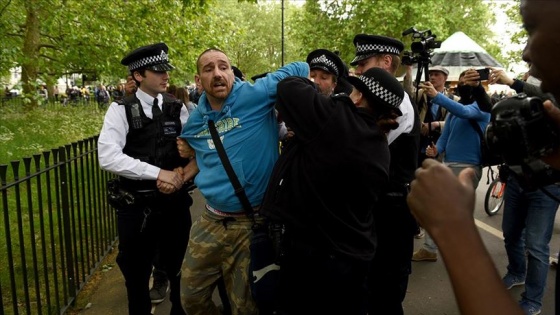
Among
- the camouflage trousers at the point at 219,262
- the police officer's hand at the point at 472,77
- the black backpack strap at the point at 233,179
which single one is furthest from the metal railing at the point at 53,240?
the police officer's hand at the point at 472,77

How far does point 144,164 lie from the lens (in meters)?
3.19

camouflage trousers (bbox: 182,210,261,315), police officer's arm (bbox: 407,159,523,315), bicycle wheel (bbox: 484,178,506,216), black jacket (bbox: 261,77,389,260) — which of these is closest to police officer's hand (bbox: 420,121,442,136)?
bicycle wheel (bbox: 484,178,506,216)

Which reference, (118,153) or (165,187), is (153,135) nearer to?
(118,153)

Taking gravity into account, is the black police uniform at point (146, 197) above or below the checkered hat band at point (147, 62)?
below

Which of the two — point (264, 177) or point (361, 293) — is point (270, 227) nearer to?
point (264, 177)

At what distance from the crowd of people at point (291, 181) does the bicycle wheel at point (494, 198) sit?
2.58 metres

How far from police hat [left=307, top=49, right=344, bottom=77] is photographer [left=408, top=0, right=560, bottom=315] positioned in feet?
7.46

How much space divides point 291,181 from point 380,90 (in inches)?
27.7

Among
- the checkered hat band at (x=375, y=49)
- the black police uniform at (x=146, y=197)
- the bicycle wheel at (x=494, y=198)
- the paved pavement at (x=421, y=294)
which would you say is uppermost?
the checkered hat band at (x=375, y=49)

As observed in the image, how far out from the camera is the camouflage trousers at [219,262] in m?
2.99

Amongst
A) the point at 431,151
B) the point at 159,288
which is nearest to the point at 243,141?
the point at 159,288

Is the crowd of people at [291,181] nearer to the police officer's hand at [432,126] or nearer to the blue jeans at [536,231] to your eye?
the blue jeans at [536,231]

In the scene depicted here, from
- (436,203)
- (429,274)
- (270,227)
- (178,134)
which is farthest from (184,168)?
(429,274)

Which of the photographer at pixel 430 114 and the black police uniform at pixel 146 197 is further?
the photographer at pixel 430 114
